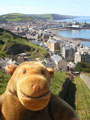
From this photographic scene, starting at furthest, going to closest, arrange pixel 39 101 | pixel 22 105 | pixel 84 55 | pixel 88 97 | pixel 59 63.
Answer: pixel 84 55, pixel 59 63, pixel 88 97, pixel 22 105, pixel 39 101

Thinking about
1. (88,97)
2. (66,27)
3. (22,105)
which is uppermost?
(22,105)

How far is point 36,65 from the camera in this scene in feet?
9.31

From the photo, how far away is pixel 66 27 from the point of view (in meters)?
136

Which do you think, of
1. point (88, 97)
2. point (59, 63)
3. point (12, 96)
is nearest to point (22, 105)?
point (12, 96)

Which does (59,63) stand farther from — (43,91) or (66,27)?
(66,27)

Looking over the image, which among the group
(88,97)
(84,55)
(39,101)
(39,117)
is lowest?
(84,55)

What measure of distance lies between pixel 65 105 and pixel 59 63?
1008 inches

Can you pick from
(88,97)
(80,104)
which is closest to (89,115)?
(80,104)

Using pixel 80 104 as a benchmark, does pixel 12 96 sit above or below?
above

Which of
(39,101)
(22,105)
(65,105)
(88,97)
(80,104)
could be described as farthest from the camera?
(88,97)

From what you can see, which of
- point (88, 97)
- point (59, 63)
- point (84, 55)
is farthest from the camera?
point (84, 55)

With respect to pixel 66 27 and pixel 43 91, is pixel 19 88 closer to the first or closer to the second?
pixel 43 91

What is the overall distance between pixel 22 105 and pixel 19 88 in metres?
0.31

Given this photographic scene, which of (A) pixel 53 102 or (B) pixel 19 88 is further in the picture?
(A) pixel 53 102
